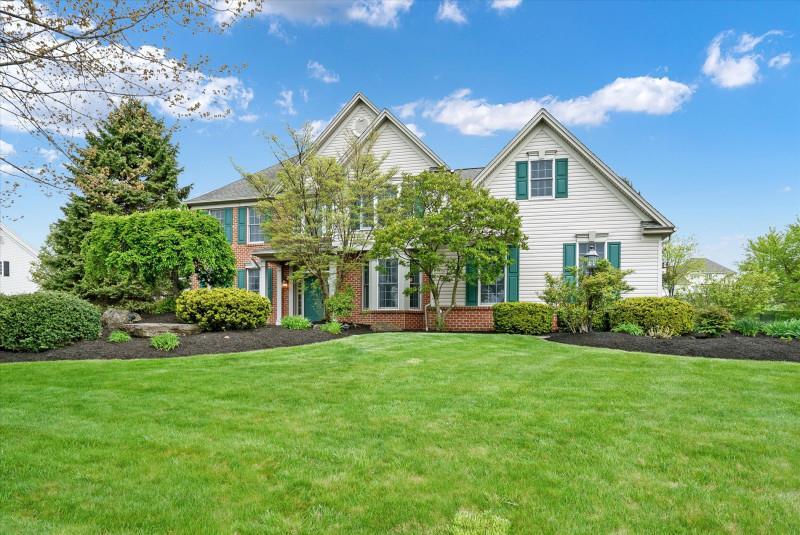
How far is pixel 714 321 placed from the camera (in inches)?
484

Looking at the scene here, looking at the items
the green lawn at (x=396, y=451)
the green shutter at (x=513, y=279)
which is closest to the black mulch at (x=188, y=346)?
the green lawn at (x=396, y=451)

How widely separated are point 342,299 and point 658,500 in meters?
12.6

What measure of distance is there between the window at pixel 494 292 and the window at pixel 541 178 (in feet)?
10.1

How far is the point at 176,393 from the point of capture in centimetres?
629

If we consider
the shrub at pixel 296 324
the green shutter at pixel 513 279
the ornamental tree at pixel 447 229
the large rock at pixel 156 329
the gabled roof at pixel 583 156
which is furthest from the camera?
the green shutter at pixel 513 279

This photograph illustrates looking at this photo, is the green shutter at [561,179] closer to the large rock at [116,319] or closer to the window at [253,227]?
the window at [253,227]

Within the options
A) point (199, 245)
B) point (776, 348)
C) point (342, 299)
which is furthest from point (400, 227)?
point (776, 348)

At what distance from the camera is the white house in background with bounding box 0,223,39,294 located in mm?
32125

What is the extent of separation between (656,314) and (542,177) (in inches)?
230

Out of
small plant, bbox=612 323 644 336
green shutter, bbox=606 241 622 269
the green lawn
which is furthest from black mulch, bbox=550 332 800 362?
green shutter, bbox=606 241 622 269

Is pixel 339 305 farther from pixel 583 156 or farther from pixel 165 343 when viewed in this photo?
pixel 583 156

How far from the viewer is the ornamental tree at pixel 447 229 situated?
13930 millimetres

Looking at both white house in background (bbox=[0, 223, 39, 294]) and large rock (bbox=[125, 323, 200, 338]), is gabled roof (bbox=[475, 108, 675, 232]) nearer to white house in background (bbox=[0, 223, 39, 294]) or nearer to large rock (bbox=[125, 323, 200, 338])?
large rock (bbox=[125, 323, 200, 338])

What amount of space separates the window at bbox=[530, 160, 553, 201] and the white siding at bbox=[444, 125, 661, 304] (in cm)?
28
